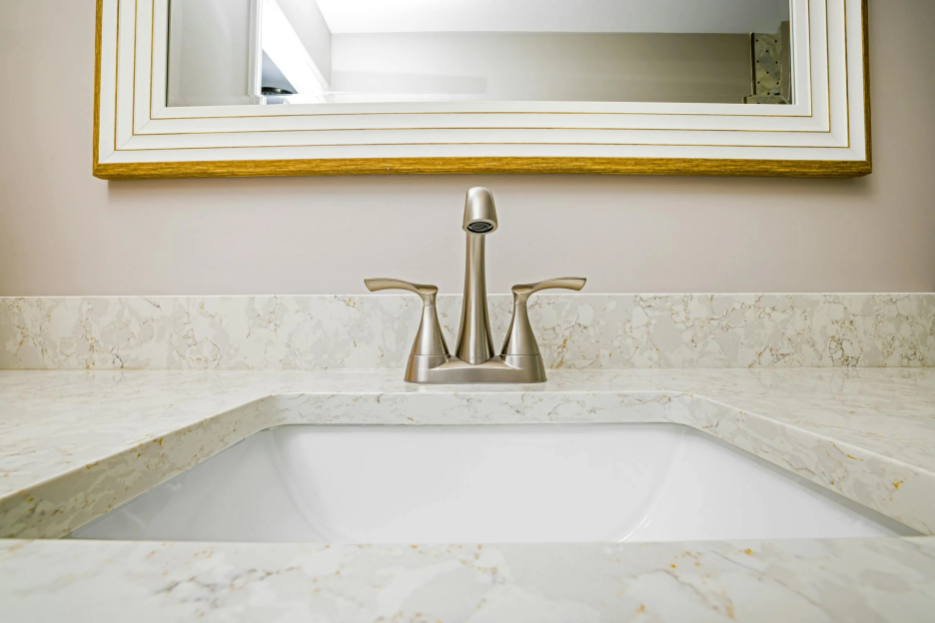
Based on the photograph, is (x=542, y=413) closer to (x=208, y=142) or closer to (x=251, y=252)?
(x=251, y=252)

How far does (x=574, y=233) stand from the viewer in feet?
2.57

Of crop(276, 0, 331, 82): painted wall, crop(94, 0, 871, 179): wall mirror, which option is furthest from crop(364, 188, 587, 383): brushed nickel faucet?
crop(276, 0, 331, 82): painted wall

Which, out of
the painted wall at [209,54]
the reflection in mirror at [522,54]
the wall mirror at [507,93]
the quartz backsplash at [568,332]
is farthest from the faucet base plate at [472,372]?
the painted wall at [209,54]

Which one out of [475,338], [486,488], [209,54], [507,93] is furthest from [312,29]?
[486,488]

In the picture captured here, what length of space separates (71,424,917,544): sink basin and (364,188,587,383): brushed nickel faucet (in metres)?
0.09

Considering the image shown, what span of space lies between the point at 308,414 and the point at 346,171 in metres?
0.44

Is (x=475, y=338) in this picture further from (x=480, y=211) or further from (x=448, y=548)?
(x=448, y=548)

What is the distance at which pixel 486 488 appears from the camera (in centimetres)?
49

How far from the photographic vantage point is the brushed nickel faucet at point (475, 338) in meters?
0.59

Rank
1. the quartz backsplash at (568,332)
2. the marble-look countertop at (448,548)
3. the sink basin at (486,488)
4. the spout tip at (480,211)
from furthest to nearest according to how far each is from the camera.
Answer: the quartz backsplash at (568,332) → the spout tip at (480,211) → the sink basin at (486,488) → the marble-look countertop at (448,548)

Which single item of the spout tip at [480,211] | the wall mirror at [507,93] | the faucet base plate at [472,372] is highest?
the wall mirror at [507,93]

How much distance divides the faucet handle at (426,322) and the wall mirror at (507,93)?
0.26 meters

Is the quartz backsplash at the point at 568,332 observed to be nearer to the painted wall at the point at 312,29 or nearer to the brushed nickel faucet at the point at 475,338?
the brushed nickel faucet at the point at 475,338

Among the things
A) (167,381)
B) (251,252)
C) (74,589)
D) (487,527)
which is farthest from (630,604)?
(251,252)
